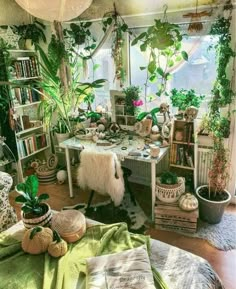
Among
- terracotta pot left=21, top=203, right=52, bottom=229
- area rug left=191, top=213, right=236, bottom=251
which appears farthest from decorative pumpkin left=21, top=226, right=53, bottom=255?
area rug left=191, top=213, right=236, bottom=251

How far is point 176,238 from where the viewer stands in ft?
7.88

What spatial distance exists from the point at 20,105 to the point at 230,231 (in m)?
2.84

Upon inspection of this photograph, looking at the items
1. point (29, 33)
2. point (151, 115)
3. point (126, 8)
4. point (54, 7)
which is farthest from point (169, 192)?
point (29, 33)

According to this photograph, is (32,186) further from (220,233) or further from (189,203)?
(220,233)

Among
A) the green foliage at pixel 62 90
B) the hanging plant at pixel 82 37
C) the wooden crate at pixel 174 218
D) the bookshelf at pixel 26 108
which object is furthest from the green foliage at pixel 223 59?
the bookshelf at pixel 26 108

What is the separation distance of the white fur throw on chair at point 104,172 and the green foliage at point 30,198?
0.64 meters

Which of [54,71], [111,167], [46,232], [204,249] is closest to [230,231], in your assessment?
[204,249]

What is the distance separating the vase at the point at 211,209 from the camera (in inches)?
96.7

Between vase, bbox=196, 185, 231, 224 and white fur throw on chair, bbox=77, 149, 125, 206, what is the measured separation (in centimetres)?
80

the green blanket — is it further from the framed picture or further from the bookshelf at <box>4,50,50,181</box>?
the bookshelf at <box>4,50,50,181</box>

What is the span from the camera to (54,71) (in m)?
3.22

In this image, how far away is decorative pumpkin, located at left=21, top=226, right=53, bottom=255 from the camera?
1619 mm

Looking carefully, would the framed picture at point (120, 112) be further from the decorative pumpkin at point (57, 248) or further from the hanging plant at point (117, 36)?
the decorative pumpkin at point (57, 248)

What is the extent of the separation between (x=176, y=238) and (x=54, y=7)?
83.9 inches
